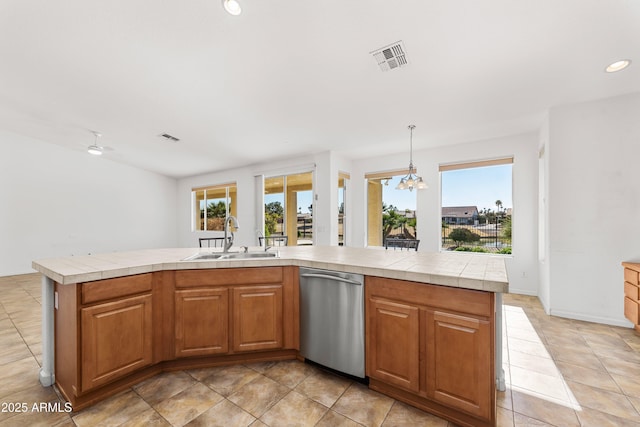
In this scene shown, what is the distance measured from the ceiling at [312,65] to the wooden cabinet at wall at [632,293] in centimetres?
194

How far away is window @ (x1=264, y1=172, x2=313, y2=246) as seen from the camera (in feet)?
18.1

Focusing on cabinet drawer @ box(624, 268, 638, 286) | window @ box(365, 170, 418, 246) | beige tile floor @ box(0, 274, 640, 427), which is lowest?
beige tile floor @ box(0, 274, 640, 427)

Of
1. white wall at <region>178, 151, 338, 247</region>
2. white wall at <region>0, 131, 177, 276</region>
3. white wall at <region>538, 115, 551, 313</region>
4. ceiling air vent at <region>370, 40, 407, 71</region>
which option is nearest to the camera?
ceiling air vent at <region>370, 40, 407, 71</region>

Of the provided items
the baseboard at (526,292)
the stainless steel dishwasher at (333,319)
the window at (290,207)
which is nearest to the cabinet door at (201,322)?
the stainless steel dishwasher at (333,319)

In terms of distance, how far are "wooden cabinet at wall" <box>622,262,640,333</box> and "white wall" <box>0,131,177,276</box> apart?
9.64 m

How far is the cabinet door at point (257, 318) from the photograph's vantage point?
2.06m

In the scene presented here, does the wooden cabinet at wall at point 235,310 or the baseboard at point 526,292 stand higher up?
the wooden cabinet at wall at point 235,310

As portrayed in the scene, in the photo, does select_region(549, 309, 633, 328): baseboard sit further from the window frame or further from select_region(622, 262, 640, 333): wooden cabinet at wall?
the window frame

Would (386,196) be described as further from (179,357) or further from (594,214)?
(179,357)

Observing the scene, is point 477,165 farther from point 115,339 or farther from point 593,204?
point 115,339

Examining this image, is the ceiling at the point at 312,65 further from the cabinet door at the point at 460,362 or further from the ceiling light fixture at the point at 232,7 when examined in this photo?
the cabinet door at the point at 460,362

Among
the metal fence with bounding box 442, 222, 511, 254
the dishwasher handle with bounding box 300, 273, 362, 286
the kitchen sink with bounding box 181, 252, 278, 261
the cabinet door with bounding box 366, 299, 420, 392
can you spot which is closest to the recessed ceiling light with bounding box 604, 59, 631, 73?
the metal fence with bounding box 442, 222, 511, 254

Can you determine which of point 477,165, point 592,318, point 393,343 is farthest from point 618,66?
point 393,343

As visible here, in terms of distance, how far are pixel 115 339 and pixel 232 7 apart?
247cm
